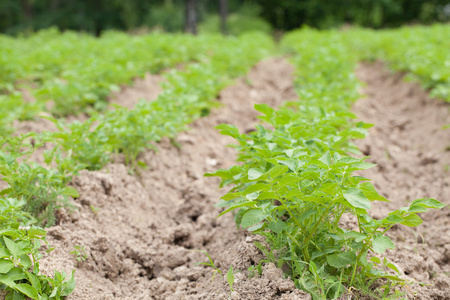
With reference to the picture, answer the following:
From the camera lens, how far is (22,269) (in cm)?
203

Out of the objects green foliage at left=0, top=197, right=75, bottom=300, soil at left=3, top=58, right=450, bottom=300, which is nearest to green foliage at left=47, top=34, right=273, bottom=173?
soil at left=3, top=58, right=450, bottom=300

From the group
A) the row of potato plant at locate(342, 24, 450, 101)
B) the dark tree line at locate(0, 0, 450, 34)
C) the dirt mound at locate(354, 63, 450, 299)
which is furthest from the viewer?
the dark tree line at locate(0, 0, 450, 34)

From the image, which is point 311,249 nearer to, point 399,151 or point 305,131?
point 305,131

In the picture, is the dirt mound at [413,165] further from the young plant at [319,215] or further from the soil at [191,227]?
the young plant at [319,215]

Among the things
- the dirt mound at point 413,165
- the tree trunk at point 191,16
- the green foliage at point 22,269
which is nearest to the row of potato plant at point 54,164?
the green foliage at point 22,269

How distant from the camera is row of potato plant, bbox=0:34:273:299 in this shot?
2.03 metres

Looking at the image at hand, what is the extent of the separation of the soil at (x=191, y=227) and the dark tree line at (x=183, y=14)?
24.0 metres

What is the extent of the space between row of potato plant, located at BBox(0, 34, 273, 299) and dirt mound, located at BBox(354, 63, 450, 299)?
2045 millimetres

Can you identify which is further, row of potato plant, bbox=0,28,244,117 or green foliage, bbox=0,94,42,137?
row of potato plant, bbox=0,28,244,117

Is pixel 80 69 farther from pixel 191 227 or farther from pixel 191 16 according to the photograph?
pixel 191 16

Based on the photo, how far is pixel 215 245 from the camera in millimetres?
2994

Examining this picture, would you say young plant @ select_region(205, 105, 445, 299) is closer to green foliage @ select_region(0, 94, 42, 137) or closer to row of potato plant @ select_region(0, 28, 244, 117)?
green foliage @ select_region(0, 94, 42, 137)

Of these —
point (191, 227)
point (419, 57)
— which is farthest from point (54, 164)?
point (419, 57)

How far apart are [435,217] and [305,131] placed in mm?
1397
